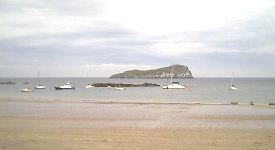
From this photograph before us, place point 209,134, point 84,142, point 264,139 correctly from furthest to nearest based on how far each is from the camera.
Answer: point 209,134
point 264,139
point 84,142

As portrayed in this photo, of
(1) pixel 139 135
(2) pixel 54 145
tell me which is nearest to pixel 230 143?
(1) pixel 139 135

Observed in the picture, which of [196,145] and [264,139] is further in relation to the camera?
[264,139]

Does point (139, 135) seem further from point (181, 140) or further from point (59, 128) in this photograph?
point (59, 128)

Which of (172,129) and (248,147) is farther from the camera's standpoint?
(172,129)

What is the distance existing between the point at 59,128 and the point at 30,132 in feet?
7.74

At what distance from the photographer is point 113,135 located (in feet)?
62.7

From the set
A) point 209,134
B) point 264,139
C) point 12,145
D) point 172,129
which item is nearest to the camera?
point 12,145

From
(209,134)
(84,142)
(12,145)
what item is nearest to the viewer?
(12,145)

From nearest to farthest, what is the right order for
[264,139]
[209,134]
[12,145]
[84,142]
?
[12,145] → [84,142] → [264,139] → [209,134]

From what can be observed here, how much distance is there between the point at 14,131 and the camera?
798 inches

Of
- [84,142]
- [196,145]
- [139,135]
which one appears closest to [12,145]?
[84,142]

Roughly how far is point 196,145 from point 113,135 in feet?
14.3

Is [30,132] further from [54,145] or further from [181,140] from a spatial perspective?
[181,140]

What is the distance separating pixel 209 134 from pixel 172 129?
267 centimetres
